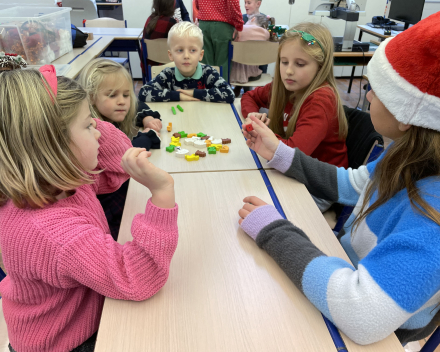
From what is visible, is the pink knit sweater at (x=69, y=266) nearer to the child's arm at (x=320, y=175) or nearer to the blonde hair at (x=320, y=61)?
the child's arm at (x=320, y=175)

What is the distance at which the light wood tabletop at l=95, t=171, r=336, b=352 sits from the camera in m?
0.64

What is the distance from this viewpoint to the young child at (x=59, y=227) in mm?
630

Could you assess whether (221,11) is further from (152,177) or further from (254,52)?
(152,177)

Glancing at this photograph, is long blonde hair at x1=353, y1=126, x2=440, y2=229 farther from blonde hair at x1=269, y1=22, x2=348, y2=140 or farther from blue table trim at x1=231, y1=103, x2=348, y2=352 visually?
blonde hair at x1=269, y1=22, x2=348, y2=140

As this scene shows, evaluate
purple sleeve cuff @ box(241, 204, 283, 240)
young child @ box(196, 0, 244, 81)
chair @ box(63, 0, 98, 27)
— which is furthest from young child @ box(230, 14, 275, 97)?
purple sleeve cuff @ box(241, 204, 283, 240)

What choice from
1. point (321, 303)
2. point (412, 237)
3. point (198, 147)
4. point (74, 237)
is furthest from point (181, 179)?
point (412, 237)

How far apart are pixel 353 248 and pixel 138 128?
1.18 m

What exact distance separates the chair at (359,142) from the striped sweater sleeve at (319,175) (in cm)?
17

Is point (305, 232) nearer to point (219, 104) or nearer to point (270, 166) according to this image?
point (270, 166)

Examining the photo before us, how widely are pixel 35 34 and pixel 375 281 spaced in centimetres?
258

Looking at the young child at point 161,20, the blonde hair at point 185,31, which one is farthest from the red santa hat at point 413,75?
the young child at point 161,20

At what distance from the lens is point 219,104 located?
1.98 meters

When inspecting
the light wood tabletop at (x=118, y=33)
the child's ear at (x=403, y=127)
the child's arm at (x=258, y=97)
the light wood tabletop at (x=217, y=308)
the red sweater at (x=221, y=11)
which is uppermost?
the red sweater at (x=221, y=11)

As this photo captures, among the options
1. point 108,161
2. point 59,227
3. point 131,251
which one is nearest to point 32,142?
point 59,227
